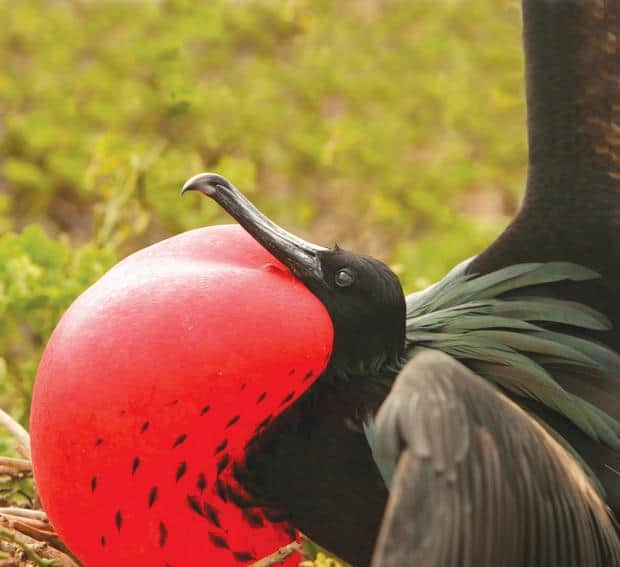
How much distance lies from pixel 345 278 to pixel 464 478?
1.33 feet

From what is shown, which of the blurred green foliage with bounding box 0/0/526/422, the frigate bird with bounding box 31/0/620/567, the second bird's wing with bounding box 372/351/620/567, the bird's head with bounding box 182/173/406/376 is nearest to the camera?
the second bird's wing with bounding box 372/351/620/567

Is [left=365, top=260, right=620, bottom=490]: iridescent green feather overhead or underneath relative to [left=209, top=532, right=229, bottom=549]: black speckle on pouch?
overhead

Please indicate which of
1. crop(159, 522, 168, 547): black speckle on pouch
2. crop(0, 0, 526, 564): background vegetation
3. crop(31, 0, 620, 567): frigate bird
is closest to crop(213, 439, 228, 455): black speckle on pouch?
crop(31, 0, 620, 567): frigate bird

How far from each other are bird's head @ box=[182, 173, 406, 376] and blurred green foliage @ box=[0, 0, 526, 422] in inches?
61.6

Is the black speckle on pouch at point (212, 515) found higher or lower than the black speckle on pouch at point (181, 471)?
lower

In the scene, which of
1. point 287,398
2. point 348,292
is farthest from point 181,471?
point 348,292

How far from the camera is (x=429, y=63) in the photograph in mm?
5230

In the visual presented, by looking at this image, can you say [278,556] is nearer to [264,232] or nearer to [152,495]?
[152,495]

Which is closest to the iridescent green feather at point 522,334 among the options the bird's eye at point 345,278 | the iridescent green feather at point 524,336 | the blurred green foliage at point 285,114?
the iridescent green feather at point 524,336

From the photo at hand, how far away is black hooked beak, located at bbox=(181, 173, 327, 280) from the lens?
1.59m

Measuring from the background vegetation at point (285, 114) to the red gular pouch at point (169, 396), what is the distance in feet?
5.37

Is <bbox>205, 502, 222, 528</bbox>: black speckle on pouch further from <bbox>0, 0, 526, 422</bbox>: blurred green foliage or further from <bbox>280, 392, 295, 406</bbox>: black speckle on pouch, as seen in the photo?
<bbox>0, 0, 526, 422</bbox>: blurred green foliage

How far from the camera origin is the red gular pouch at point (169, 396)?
148 cm

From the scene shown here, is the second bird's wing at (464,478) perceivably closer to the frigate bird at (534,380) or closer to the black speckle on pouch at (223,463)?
the frigate bird at (534,380)
